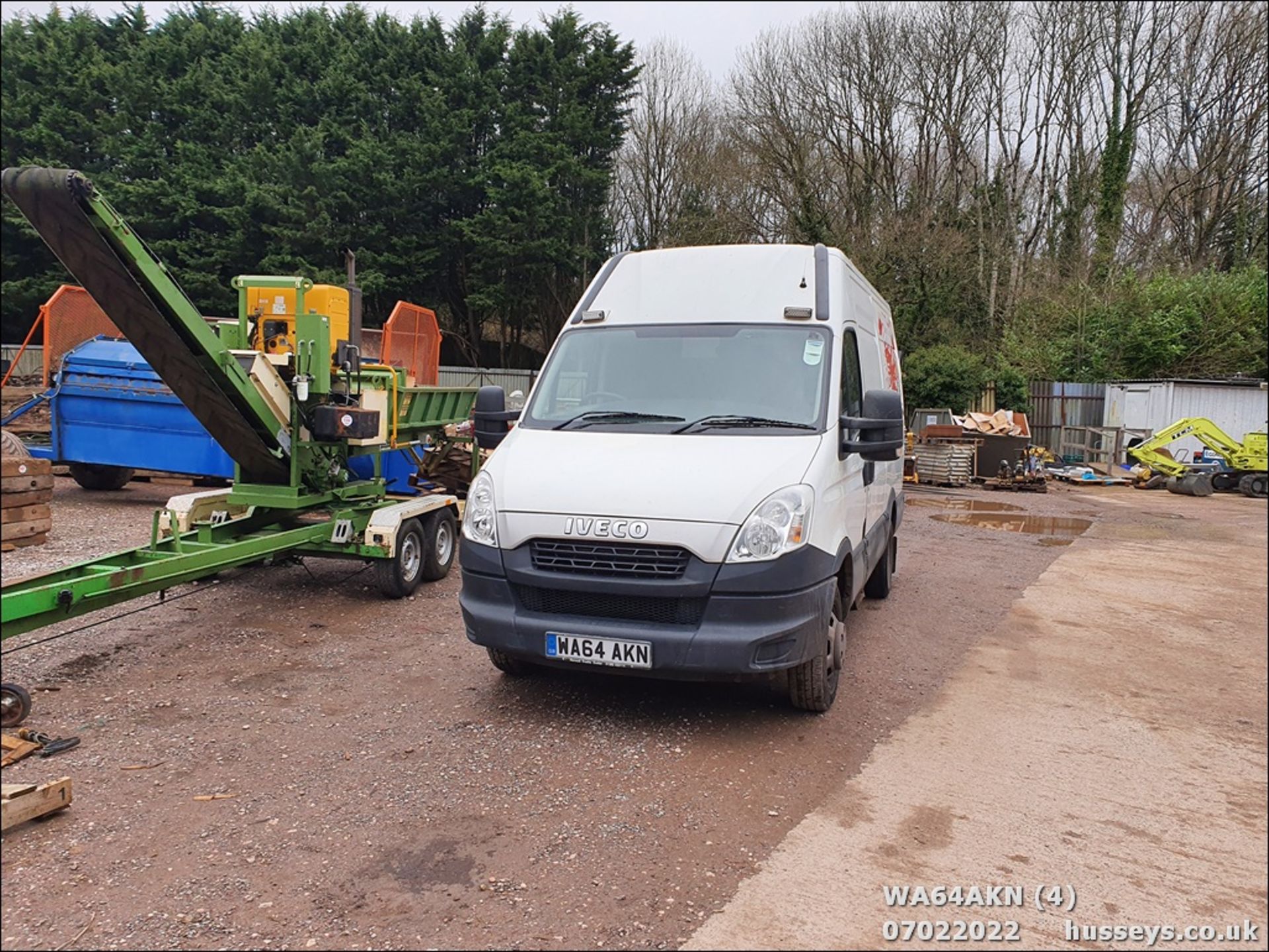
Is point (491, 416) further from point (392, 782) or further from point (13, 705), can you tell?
point (13, 705)

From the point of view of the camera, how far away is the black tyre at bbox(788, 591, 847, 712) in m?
4.76

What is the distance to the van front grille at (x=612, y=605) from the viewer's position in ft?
14.5

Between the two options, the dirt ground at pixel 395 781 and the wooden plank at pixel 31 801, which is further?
the wooden plank at pixel 31 801

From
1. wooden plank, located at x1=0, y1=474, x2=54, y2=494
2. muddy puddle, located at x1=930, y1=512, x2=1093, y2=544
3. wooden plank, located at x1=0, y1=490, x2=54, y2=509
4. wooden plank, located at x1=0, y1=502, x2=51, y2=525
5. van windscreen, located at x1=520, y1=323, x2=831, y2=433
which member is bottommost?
muddy puddle, located at x1=930, y1=512, x2=1093, y2=544

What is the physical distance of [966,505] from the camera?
15.6 m

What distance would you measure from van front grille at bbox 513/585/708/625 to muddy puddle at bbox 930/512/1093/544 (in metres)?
9.29

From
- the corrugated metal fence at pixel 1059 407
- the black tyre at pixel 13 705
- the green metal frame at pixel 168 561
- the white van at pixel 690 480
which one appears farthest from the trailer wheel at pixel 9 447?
the corrugated metal fence at pixel 1059 407

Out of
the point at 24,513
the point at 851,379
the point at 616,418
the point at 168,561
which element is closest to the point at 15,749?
the point at 24,513

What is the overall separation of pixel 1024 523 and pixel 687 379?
10.1 meters

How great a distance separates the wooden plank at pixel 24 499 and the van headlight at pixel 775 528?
3117 millimetres

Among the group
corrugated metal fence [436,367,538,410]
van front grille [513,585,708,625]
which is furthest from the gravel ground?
corrugated metal fence [436,367,538,410]

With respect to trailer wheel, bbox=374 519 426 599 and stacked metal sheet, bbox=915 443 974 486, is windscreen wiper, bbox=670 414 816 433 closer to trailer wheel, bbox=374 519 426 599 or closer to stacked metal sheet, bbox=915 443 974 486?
trailer wheel, bbox=374 519 426 599

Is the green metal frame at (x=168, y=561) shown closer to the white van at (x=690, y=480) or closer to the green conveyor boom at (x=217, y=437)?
the green conveyor boom at (x=217, y=437)

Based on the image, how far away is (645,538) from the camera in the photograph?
4363 mm
